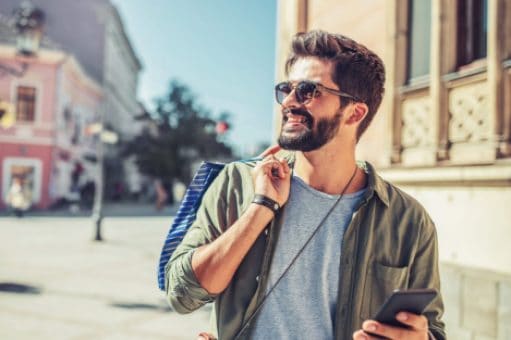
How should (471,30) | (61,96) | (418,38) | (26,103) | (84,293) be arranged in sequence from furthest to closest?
(61,96)
(26,103)
(84,293)
(418,38)
(471,30)

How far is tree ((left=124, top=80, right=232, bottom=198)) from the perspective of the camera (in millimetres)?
40656

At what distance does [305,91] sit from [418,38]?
480 centimetres

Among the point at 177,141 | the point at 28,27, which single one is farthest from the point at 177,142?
the point at 28,27

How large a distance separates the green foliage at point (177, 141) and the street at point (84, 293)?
89.0 ft

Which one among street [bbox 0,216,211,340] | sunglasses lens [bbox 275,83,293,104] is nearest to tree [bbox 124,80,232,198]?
street [bbox 0,216,211,340]

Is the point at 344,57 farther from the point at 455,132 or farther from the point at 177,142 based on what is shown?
the point at 177,142

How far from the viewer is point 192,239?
1672mm

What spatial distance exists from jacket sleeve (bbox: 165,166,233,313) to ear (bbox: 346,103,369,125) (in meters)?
0.55

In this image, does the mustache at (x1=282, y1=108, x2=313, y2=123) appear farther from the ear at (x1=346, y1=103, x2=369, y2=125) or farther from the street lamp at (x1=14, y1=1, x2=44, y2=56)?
the street lamp at (x1=14, y1=1, x2=44, y2=56)

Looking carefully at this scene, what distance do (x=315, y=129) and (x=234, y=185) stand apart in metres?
0.35

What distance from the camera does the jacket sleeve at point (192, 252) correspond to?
1584mm

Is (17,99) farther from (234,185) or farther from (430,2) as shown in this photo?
(234,185)

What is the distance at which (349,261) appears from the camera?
1648mm

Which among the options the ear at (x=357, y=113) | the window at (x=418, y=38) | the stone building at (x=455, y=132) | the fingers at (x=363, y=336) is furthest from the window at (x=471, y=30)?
the fingers at (x=363, y=336)
